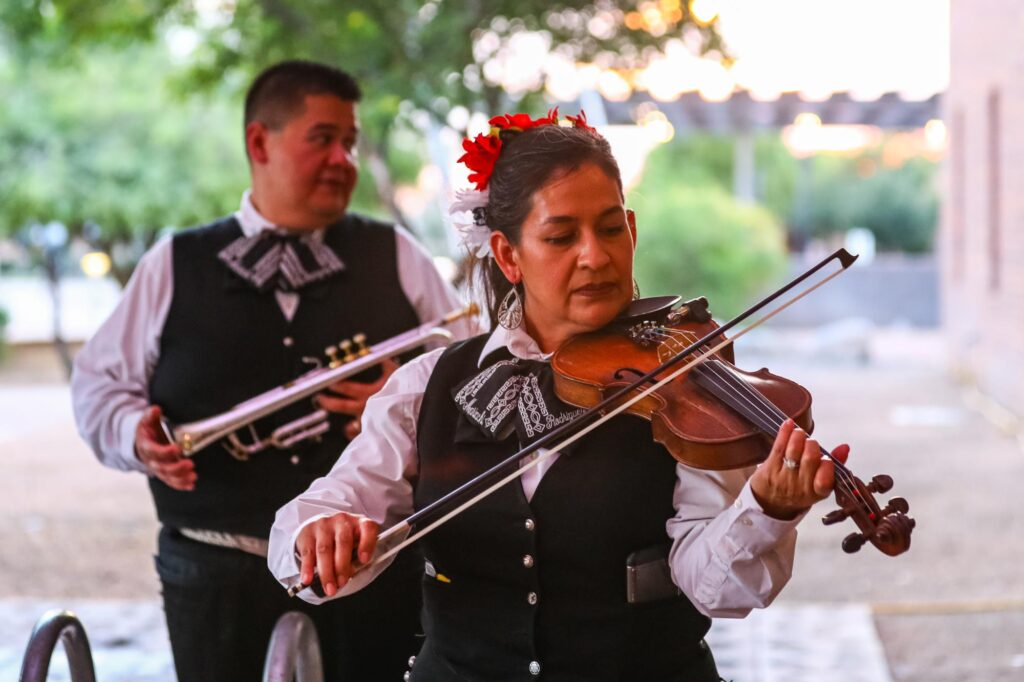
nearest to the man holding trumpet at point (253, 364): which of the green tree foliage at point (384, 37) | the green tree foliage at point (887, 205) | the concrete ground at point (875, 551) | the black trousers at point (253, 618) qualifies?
the black trousers at point (253, 618)

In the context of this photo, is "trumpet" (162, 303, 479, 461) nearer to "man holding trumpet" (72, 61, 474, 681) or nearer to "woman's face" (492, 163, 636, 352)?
"man holding trumpet" (72, 61, 474, 681)

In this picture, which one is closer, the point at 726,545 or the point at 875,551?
the point at 726,545

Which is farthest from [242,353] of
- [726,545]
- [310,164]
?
[726,545]

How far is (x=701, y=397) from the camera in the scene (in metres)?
2.03

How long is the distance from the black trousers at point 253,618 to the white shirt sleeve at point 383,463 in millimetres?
902

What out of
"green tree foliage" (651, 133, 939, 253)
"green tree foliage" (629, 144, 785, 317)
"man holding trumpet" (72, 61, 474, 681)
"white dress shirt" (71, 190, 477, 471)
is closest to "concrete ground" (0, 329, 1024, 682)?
"man holding trumpet" (72, 61, 474, 681)

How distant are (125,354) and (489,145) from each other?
142 centimetres

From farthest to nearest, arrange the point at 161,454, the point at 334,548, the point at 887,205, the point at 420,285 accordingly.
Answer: the point at 887,205 → the point at 420,285 → the point at 161,454 → the point at 334,548

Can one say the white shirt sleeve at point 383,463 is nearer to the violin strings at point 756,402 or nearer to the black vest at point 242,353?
Result: the violin strings at point 756,402

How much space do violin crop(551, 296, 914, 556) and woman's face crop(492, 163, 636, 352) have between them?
0.06m

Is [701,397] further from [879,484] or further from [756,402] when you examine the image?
[879,484]

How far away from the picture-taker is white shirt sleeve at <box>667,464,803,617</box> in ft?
6.22

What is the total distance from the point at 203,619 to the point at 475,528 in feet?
4.07

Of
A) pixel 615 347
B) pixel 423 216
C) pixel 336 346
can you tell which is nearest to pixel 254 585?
pixel 336 346
